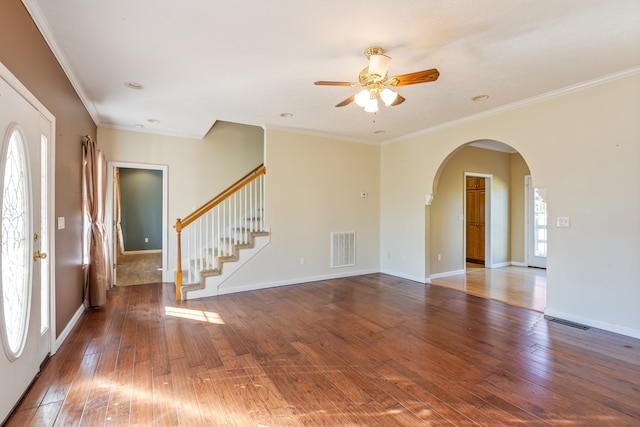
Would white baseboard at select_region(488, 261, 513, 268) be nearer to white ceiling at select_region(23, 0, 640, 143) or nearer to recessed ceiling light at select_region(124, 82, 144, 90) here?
white ceiling at select_region(23, 0, 640, 143)

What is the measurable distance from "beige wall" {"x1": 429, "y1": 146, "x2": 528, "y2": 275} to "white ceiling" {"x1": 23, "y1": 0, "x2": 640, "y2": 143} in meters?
2.18

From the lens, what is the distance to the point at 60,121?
2957mm

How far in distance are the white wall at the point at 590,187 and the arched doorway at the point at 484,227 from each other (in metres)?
0.88

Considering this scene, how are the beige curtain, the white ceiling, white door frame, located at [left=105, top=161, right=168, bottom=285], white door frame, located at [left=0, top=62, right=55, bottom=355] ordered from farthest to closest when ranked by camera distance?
white door frame, located at [left=105, top=161, right=168, bottom=285] < the beige curtain < white door frame, located at [left=0, top=62, right=55, bottom=355] < the white ceiling

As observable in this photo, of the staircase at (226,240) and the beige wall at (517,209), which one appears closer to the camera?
the staircase at (226,240)

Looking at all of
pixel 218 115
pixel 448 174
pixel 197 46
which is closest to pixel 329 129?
pixel 218 115

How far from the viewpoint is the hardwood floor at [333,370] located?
1.94 meters

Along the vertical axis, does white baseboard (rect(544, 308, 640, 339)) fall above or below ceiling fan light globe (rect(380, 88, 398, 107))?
below

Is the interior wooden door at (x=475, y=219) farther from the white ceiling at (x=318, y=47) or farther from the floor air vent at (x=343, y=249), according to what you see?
the white ceiling at (x=318, y=47)

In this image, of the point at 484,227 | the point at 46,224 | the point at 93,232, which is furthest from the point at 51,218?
the point at 484,227

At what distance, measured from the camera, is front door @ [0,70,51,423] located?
1813 millimetres

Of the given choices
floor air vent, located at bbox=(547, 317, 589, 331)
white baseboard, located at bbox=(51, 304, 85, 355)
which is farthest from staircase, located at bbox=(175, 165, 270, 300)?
floor air vent, located at bbox=(547, 317, 589, 331)

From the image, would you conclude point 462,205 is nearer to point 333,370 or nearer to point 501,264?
point 501,264

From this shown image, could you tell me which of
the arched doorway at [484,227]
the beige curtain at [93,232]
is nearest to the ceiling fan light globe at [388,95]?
the arched doorway at [484,227]
